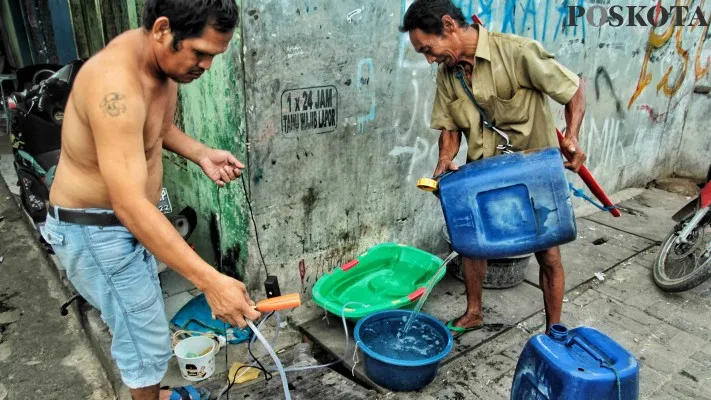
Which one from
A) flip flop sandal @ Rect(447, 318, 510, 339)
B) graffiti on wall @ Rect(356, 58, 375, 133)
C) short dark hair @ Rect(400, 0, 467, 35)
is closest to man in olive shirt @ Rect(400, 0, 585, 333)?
short dark hair @ Rect(400, 0, 467, 35)

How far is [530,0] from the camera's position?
3887 millimetres

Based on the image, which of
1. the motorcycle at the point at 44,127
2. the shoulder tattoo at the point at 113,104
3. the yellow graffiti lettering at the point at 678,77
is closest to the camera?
the shoulder tattoo at the point at 113,104

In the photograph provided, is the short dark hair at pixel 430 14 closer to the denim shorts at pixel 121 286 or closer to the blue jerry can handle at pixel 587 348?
the blue jerry can handle at pixel 587 348

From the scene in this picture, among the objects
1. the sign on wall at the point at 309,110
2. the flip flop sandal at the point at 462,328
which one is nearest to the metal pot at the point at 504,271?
the flip flop sandal at the point at 462,328

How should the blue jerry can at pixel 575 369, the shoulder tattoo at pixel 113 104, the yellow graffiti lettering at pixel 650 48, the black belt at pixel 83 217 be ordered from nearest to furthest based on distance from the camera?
the shoulder tattoo at pixel 113 104
the blue jerry can at pixel 575 369
the black belt at pixel 83 217
the yellow graffiti lettering at pixel 650 48

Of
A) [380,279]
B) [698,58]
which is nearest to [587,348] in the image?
[380,279]

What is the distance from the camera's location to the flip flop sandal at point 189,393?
7.80 feet

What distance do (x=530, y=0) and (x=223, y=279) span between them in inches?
134

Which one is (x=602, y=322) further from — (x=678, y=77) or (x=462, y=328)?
(x=678, y=77)

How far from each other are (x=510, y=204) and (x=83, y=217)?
1.87 m

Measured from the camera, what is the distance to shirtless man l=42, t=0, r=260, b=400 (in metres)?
1.57

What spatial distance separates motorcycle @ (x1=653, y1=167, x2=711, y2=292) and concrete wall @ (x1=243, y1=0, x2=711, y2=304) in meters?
1.32

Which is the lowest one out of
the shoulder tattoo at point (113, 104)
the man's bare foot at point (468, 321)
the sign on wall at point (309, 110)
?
the man's bare foot at point (468, 321)

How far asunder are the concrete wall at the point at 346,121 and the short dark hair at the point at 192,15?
3.28 ft
